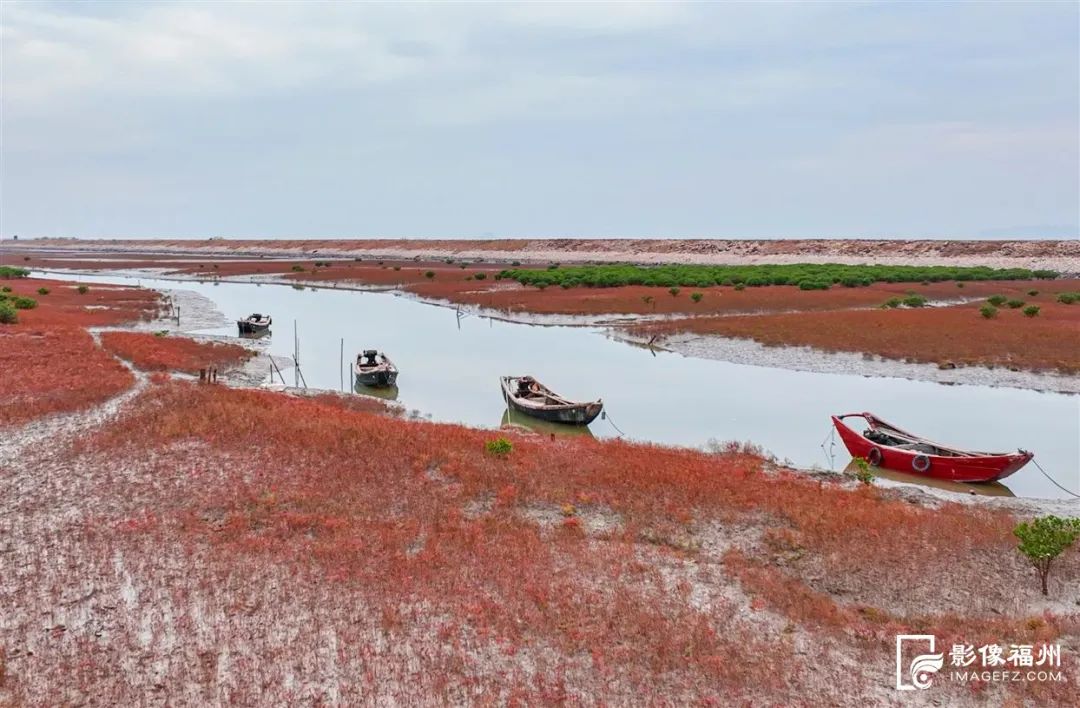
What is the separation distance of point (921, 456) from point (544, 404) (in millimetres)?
12826

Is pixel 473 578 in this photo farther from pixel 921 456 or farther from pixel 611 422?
pixel 611 422

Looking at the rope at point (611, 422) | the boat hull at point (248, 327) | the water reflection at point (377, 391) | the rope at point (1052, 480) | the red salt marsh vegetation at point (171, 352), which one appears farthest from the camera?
the boat hull at point (248, 327)

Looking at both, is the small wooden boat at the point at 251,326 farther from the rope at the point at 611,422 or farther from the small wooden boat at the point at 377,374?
the rope at the point at 611,422

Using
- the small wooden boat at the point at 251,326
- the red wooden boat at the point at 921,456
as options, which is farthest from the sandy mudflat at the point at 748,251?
the small wooden boat at the point at 251,326

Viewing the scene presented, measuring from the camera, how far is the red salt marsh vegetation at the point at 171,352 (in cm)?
3344

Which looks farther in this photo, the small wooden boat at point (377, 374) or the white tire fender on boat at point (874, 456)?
the small wooden boat at point (377, 374)

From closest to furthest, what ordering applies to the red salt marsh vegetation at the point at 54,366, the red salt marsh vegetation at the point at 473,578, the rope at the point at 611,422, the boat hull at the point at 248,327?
1. the red salt marsh vegetation at the point at 473,578
2. the red salt marsh vegetation at the point at 54,366
3. the rope at the point at 611,422
4. the boat hull at the point at 248,327

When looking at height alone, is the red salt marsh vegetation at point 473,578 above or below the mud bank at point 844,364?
below

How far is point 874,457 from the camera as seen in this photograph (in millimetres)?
22406

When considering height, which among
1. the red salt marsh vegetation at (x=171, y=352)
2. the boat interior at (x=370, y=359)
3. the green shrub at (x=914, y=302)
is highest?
the green shrub at (x=914, y=302)

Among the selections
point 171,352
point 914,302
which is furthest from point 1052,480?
point 914,302

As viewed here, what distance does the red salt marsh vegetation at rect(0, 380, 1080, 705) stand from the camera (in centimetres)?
1035

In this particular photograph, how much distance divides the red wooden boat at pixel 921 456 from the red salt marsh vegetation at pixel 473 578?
3.28 meters

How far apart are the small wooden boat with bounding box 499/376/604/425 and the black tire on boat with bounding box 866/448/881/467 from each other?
882 cm
